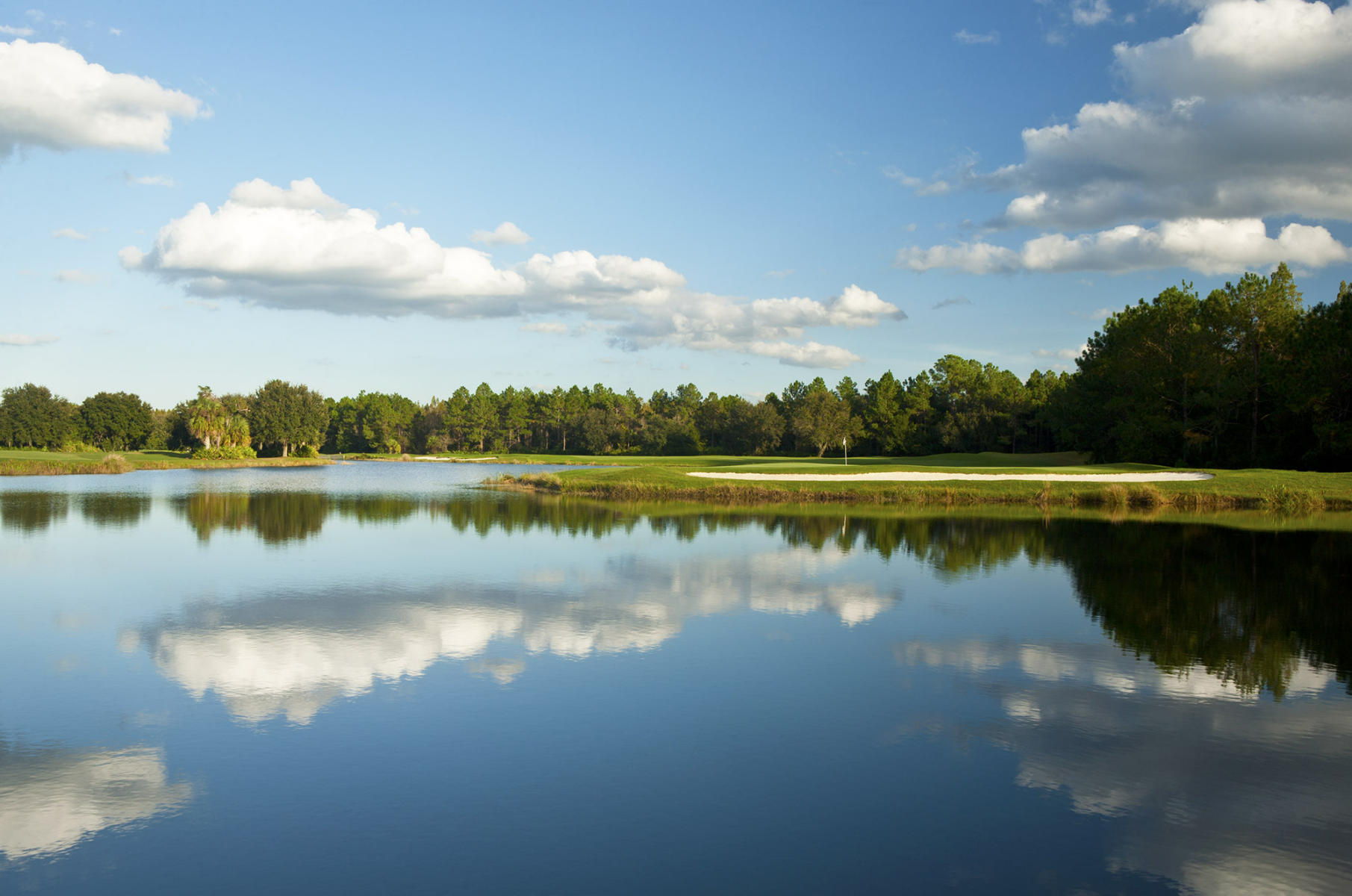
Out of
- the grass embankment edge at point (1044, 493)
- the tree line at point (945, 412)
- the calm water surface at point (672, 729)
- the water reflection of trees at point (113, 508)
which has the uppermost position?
the tree line at point (945, 412)

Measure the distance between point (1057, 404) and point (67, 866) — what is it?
82778 mm

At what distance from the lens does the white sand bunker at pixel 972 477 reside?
41281 millimetres

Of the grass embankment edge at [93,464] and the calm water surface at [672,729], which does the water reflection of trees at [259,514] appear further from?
the grass embankment edge at [93,464]

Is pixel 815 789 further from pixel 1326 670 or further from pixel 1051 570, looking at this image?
pixel 1051 570

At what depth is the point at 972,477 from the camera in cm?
4291

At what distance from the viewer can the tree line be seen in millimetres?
50906

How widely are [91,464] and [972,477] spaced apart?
69.1 meters

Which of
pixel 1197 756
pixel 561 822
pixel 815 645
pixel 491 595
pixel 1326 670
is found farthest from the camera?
pixel 491 595

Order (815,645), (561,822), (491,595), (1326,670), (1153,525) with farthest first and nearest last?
(1153,525)
(491,595)
(815,645)
(1326,670)
(561,822)

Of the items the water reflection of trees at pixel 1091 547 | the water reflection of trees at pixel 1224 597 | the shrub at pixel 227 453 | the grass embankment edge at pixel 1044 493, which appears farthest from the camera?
the shrub at pixel 227 453

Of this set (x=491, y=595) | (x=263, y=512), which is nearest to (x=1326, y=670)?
(x=491, y=595)

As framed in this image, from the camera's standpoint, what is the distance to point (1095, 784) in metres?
7.56

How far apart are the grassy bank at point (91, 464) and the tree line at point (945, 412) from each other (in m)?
11.3

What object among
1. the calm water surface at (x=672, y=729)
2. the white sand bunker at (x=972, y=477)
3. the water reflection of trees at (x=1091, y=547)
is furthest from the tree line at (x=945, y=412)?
the calm water surface at (x=672, y=729)
